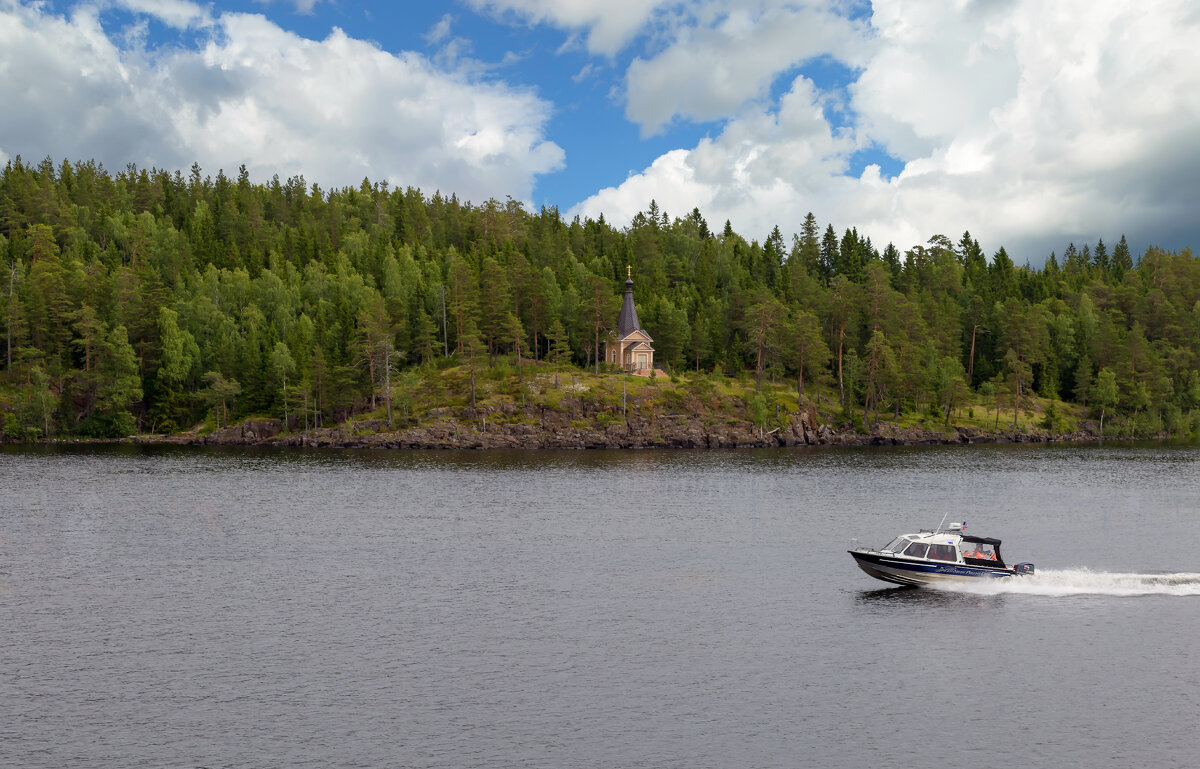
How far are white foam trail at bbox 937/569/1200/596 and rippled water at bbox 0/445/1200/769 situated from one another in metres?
0.26

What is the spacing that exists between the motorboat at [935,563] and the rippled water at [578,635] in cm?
111

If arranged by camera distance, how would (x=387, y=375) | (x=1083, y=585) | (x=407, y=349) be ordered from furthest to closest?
(x=407, y=349)
(x=387, y=375)
(x=1083, y=585)

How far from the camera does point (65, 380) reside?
170125 millimetres

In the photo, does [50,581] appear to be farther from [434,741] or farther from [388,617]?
[434,741]

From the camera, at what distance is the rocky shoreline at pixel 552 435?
157m

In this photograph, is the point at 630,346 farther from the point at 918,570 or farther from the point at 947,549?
the point at 918,570

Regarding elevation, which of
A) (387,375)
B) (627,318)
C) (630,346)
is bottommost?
(387,375)

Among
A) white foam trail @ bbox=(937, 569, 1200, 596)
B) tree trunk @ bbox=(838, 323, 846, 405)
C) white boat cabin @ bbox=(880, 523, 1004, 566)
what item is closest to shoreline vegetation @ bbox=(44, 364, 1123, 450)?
tree trunk @ bbox=(838, 323, 846, 405)

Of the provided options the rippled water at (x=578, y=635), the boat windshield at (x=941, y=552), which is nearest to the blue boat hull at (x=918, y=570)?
the boat windshield at (x=941, y=552)

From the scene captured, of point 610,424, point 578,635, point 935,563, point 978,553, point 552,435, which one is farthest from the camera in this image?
point 610,424

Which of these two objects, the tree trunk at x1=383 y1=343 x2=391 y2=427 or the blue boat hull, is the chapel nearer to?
the tree trunk at x1=383 y1=343 x2=391 y2=427

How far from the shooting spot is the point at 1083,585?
202 feet

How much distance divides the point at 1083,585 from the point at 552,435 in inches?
4170

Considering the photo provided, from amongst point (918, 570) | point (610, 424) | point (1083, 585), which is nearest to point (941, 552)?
point (918, 570)
